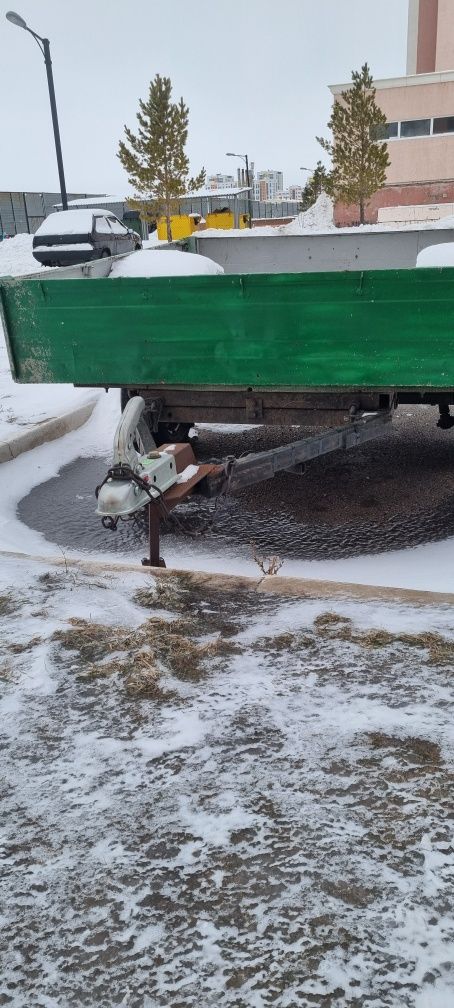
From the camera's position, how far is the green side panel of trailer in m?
4.35

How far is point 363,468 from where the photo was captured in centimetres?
651

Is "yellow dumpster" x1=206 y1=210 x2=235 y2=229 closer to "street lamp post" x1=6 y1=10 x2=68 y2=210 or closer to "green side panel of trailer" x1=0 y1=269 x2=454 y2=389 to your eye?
"street lamp post" x1=6 y1=10 x2=68 y2=210

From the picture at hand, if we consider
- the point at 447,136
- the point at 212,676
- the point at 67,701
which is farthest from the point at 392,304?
the point at 447,136

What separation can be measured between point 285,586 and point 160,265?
10.6 ft

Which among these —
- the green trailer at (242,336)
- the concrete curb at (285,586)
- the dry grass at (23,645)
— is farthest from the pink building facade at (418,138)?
the dry grass at (23,645)

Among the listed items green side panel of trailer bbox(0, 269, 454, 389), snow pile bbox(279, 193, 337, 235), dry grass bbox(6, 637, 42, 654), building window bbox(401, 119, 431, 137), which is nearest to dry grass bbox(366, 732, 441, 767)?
dry grass bbox(6, 637, 42, 654)

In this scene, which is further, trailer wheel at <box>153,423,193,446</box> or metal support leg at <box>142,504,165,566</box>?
trailer wheel at <box>153,423,193,446</box>

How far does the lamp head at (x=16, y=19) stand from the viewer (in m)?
18.1

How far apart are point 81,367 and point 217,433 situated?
9.47ft

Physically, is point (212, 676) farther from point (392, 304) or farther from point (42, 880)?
point (392, 304)

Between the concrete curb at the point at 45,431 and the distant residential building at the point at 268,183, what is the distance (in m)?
152

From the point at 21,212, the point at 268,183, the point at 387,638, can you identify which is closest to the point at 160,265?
the point at 387,638

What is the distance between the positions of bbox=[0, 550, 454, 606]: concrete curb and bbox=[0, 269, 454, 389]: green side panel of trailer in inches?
57.4

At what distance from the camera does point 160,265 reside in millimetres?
5828
